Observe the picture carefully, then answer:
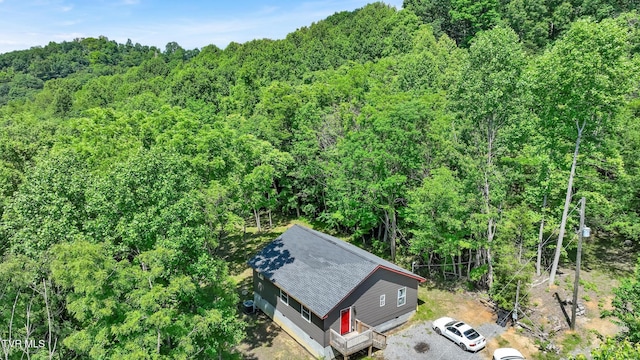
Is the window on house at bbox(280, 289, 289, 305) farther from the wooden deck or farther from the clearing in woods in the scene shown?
the wooden deck

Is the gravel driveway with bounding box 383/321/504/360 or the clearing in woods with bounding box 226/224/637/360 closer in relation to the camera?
the gravel driveway with bounding box 383/321/504/360

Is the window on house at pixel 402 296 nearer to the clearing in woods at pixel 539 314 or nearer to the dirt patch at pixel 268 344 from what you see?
the clearing in woods at pixel 539 314

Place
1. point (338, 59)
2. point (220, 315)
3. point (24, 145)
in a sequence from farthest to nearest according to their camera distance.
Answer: point (338, 59) < point (24, 145) < point (220, 315)

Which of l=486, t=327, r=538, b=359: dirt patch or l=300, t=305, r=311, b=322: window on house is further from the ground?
l=300, t=305, r=311, b=322: window on house

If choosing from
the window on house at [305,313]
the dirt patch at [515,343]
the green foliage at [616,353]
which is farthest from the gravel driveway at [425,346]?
the green foliage at [616,353]

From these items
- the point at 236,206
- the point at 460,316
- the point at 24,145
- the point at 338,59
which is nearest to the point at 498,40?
the point at 460,316

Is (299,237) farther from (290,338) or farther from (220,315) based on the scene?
(220,315)

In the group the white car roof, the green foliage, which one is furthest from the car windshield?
the green foliage
